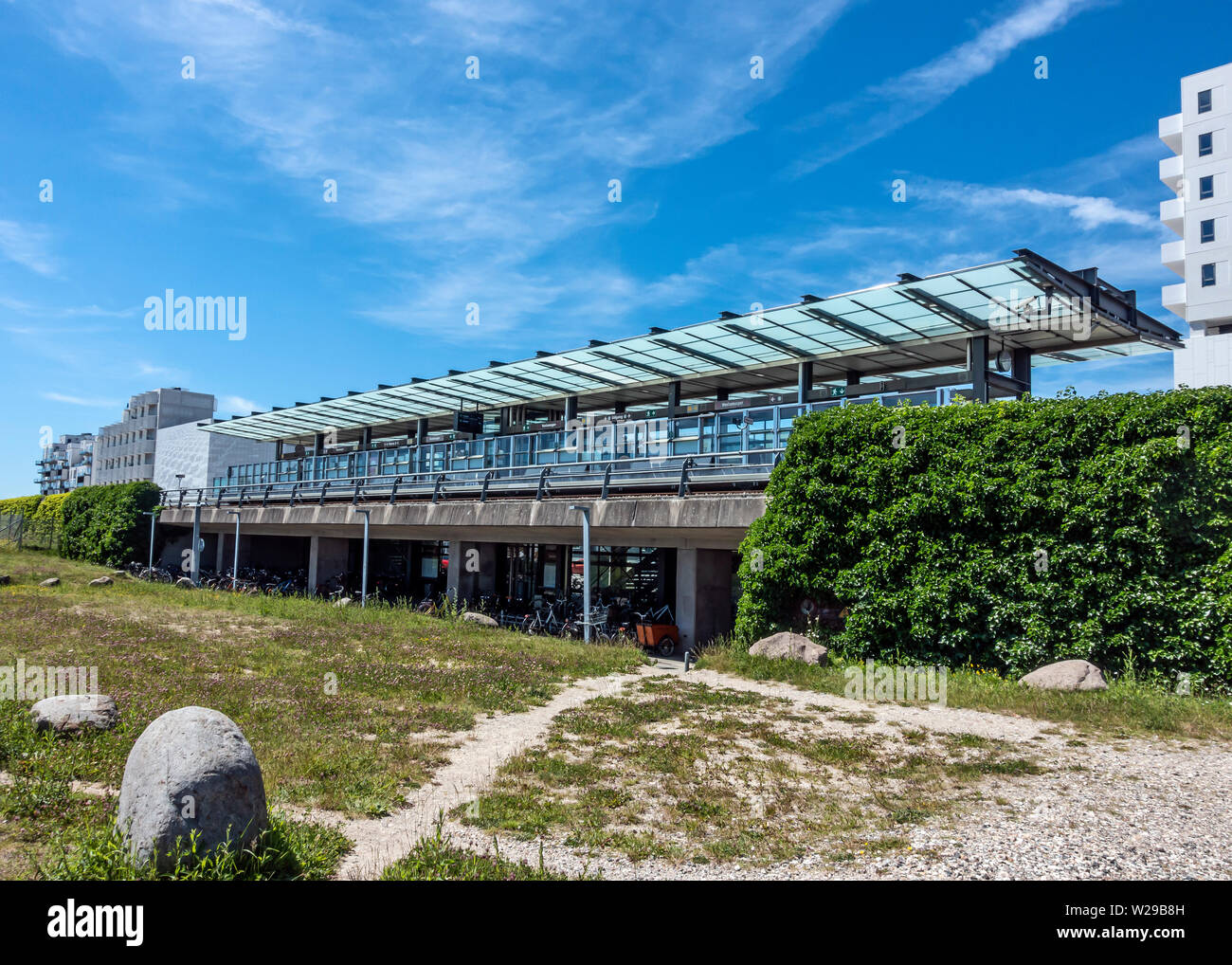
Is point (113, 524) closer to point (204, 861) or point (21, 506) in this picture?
point (21, 506)

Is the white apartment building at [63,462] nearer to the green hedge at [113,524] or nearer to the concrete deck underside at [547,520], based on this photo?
the green hedge at [113,524]

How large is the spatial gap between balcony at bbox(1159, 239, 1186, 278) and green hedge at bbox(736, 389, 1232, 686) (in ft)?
140

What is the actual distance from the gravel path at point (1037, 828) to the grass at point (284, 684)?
22.5 inches

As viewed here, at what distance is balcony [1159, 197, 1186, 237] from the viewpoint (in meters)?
45.5

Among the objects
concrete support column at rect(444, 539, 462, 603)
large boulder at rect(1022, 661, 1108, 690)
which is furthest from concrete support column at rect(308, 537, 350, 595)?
large boulder at rect(1022, 661, 1108, 690)

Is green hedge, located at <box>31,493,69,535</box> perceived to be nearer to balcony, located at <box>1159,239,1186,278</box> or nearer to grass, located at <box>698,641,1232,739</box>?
grass, located at <box>698,641,1232,739</box>

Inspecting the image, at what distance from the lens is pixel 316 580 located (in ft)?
105

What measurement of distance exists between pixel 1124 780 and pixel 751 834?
3.79 meters

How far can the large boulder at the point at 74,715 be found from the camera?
26.3 ft

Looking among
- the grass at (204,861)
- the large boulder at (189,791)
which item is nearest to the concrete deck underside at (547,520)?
the grass at (204,861)

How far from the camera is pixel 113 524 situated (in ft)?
130
